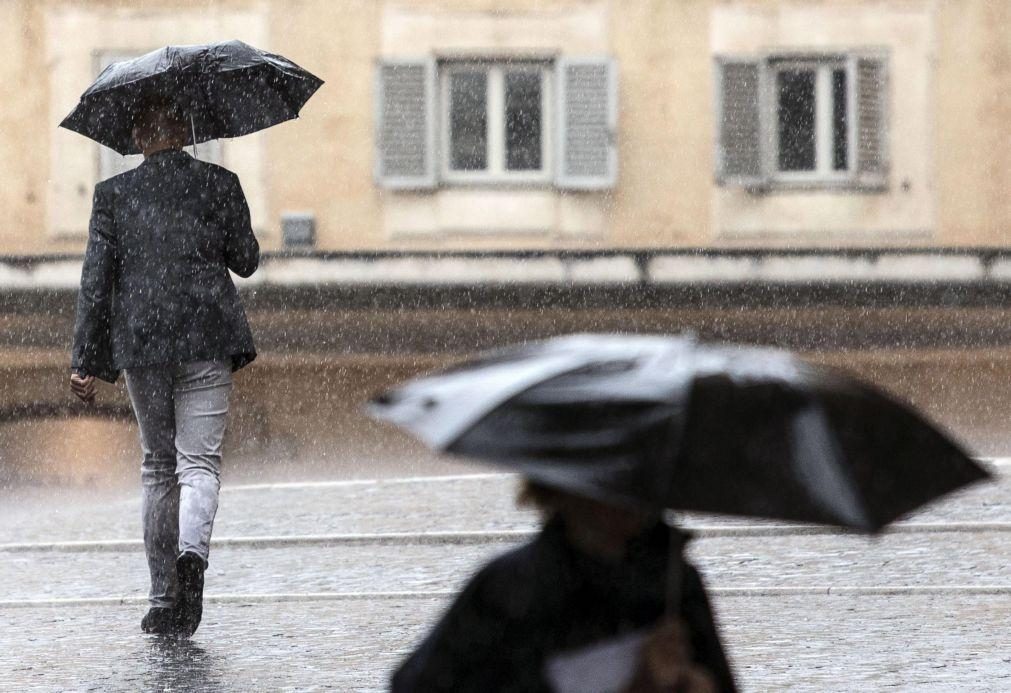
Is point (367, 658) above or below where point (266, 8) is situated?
below

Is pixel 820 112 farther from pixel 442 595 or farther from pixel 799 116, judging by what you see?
pixel 442 595

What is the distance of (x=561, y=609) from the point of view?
2781 millimetres

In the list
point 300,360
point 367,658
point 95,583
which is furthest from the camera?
point 300,360

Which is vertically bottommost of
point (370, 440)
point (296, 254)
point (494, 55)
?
point (370, 440)

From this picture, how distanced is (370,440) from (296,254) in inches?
195

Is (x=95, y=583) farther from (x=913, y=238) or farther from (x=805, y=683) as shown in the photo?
(x=913, y=238)

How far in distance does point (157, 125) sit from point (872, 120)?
53.2 feet

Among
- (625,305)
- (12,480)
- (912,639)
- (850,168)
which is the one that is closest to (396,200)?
(625,305)

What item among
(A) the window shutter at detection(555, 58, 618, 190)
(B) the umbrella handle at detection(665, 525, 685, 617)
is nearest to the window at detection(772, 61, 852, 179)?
(A) the window shutter at detection(555, 58, 618, 190)

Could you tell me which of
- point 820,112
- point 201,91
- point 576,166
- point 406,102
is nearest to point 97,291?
point 201,91

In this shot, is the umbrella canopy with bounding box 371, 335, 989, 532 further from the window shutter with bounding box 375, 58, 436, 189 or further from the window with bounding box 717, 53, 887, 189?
the window with bounding box 717, 53, 887, 189

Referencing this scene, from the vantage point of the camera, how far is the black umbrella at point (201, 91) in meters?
6.83

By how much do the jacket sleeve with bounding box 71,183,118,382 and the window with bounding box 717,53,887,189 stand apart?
626 inches

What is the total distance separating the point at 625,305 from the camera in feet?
71.2
